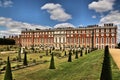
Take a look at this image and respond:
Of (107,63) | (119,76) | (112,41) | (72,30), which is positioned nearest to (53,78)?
(119,76)

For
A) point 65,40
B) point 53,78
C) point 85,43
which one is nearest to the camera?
point 53,78

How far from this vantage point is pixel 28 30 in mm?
112250

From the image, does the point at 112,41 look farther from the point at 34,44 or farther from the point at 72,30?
the point at 34,44

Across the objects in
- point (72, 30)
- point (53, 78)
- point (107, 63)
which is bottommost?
point (53, 78)

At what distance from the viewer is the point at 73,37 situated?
319 feet

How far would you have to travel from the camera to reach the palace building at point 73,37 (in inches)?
3501

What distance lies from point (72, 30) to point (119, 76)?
255 feet

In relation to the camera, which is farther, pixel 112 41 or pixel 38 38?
pixel 38 38

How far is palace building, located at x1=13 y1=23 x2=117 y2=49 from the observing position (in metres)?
88.9

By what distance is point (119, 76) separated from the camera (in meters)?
20.2

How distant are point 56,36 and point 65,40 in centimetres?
525

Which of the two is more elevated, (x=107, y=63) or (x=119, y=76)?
(x=107, y=63)

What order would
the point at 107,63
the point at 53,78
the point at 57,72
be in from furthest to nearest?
the point at 57,72
the point at 53,78
the point at 107,63

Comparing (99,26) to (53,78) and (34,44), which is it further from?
(53,78)
